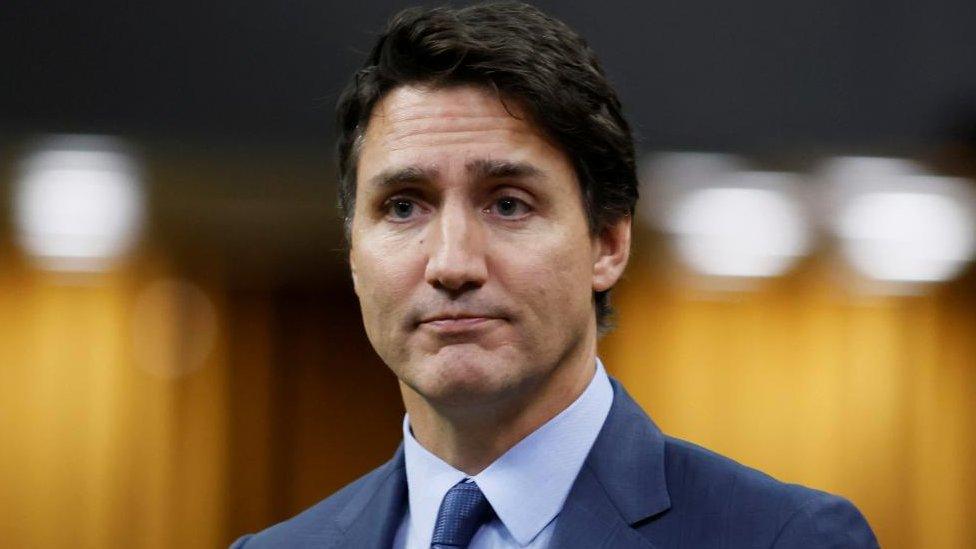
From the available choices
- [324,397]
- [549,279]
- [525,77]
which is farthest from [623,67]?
[549,279]

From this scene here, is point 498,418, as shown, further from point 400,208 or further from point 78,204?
point 78,204

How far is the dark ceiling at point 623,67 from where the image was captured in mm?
3439

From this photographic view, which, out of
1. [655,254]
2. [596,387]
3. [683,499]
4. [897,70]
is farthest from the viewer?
[655,254]

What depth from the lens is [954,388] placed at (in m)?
3.65

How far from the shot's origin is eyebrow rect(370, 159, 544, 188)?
1.69 m

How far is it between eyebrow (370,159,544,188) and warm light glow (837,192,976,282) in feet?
6.99

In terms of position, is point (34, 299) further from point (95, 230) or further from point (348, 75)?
point (348, 75)

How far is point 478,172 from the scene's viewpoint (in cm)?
169

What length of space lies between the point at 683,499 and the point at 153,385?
248 cm

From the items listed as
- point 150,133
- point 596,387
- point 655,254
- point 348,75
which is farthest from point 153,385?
point 596,387

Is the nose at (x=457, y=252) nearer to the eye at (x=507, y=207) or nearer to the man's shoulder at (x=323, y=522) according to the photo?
the eye at (x=507, y=207)

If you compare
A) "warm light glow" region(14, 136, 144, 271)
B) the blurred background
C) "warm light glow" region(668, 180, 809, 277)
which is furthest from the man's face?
"warm light glow" region(14, 136, 144, 271)

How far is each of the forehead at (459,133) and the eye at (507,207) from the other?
0.17ft

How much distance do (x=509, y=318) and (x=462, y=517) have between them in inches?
10.4
